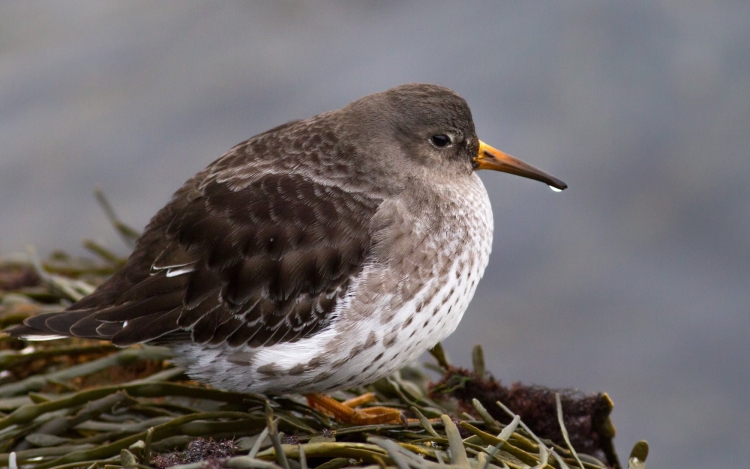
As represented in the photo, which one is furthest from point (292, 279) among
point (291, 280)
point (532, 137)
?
point (532, 137)

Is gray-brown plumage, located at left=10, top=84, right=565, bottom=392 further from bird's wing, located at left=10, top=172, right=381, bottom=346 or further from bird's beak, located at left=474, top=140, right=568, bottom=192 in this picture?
bird's beak, located at left=474, top=140, right=568, bottom=192

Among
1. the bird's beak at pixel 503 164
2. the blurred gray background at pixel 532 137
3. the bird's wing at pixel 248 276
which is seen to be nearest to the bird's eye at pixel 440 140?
the bird's beak at pixel 503 164

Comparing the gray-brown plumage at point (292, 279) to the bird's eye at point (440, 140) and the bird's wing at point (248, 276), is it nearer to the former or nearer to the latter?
the bird's wing at point (248, 276)

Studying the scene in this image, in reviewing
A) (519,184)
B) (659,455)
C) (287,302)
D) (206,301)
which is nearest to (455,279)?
(287,302)

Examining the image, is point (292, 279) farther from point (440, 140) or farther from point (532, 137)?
point (532, 137)

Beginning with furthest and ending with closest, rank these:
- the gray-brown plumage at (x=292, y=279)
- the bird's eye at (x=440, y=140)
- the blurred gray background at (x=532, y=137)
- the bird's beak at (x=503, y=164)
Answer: the blurred gray background at (x=532, y=137) < the bird's beak at (x=503, y=164) < the bird's eye at (x=440, y=140) < the gray-brown plumage at (x=292, y=279)

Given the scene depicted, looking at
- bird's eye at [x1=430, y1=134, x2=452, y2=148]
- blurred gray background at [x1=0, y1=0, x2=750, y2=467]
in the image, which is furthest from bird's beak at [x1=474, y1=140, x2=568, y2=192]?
blurred gray background at [x1=0, y1=0, x2=750, y2=467]

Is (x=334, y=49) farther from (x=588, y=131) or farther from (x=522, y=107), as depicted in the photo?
(x=588, y=131)
